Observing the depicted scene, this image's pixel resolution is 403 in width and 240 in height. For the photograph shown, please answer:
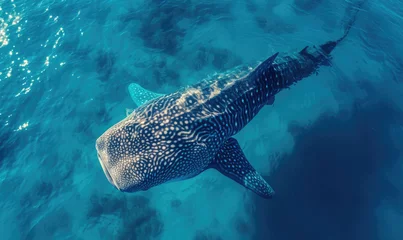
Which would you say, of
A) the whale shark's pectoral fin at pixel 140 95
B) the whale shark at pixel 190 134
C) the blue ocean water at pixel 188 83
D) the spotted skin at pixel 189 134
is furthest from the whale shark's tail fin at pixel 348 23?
the whale shark's pectoral fin at pixel 140 95

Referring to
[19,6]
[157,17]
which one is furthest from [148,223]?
[19,6]

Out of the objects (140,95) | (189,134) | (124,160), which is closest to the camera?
(124,160)

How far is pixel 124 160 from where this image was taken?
588cm

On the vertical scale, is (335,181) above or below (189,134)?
below

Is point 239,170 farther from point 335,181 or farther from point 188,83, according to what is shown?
point 188,83

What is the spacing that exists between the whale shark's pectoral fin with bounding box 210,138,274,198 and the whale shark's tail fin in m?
6.61

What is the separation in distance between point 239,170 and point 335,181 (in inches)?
143

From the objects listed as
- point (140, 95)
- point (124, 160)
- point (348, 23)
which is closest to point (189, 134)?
point (124, 160)

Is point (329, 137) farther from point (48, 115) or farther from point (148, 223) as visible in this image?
point (48, 115)

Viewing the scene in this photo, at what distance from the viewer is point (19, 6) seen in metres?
14.0

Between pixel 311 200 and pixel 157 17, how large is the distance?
35.3ft

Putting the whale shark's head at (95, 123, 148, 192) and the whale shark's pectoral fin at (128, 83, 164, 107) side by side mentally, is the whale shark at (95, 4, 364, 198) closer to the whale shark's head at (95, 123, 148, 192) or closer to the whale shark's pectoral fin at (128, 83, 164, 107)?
the whale shark's head at (95, 123, 148, 192)

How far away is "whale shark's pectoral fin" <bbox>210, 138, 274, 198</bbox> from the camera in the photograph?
7.40 metres

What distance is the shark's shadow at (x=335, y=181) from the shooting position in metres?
8.34
